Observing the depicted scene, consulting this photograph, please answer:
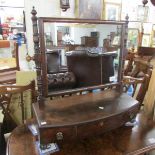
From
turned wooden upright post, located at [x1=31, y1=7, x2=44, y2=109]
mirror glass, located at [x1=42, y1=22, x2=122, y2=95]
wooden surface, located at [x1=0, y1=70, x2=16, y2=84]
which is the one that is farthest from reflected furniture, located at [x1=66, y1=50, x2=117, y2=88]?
wooden surface, located at [x1=0, y1=70, x2=16, y2=84]

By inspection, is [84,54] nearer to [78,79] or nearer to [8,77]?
[78,79]

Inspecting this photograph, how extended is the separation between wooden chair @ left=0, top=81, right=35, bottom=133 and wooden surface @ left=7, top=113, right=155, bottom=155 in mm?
228

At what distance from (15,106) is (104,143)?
2.50 feet

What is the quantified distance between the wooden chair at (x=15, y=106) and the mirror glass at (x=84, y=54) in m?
0.23

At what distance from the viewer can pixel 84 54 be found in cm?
118

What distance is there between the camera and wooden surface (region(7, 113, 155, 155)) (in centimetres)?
94

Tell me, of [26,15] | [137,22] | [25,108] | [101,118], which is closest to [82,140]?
[101,118]

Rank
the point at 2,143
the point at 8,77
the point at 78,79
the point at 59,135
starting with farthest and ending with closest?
1. the point at 8,77
2. the point at 2,143
3. the point at 78,79
4. the point at 59,135

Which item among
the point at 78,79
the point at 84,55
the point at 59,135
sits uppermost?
the point at 84,55

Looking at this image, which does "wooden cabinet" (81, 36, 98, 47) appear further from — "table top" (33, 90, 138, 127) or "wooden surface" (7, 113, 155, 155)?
"wooden surface" (7, 113, 155, 155)

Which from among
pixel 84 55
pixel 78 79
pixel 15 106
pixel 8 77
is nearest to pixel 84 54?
pixel 84 55

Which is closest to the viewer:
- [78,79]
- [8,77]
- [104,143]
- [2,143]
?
[104,143]

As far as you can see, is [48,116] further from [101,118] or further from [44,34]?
[44,34]

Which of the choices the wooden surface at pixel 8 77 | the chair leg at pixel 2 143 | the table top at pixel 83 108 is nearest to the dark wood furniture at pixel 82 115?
the table top at pixel 83 108
